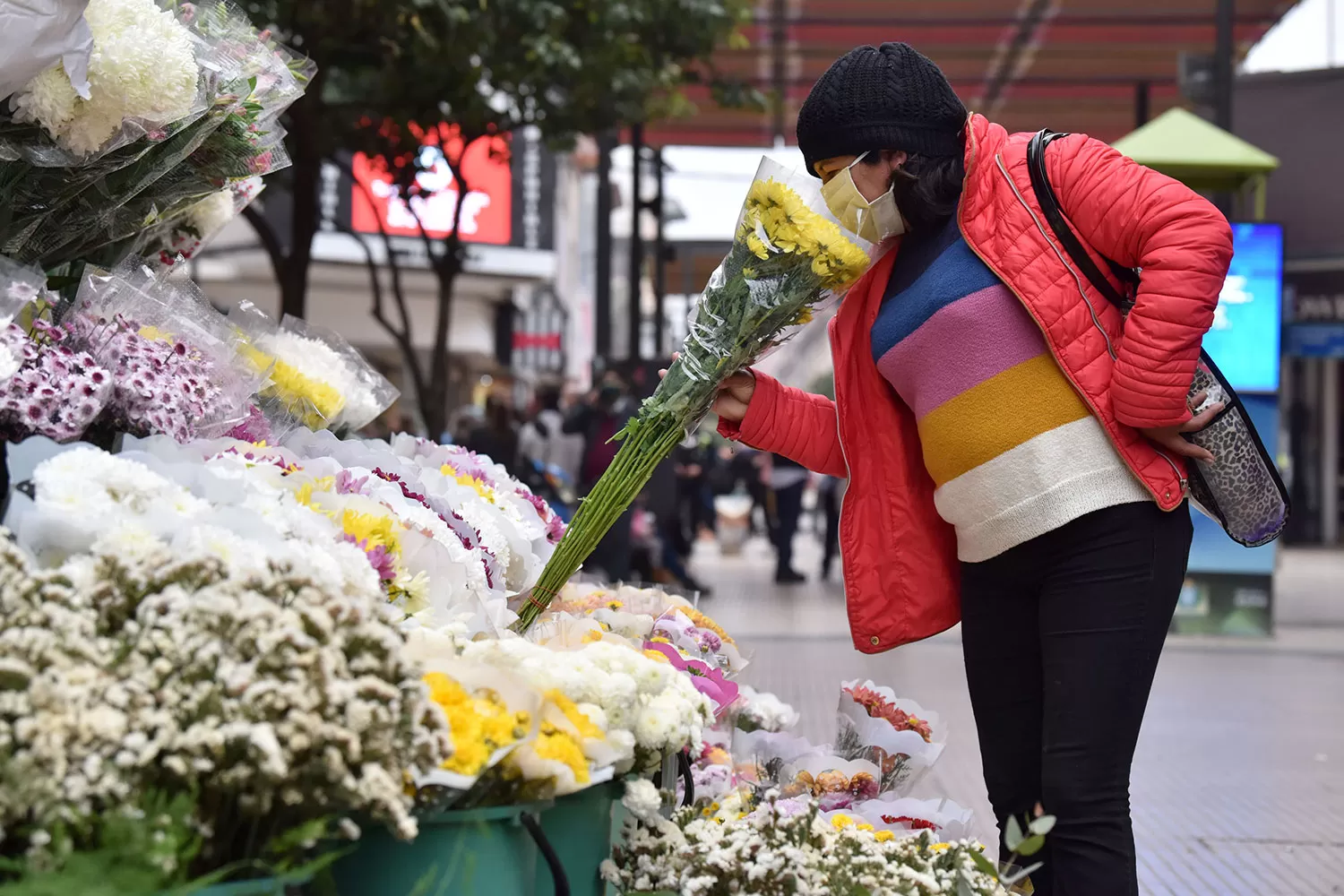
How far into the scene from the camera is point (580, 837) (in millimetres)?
2133

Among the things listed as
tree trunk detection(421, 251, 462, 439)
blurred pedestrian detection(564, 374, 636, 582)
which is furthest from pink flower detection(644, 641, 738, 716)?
blurred pedestrian detection(564, 374, 636, 582)

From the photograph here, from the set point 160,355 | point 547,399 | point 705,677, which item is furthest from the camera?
point 547,399

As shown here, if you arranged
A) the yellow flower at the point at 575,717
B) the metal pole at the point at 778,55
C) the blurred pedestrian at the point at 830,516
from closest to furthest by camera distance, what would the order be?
1. the yellow flower at the point at 575,717
2. the metal pole at the point at 778,55
3. the blurred pedestrian at the point at 830,516

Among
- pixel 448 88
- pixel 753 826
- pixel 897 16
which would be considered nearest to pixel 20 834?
pixel 753 826

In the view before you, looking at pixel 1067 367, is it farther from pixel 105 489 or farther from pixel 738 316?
pixel 105 489

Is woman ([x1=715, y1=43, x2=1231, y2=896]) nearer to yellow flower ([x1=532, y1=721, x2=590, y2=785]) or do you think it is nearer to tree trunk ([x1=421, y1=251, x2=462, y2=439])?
yellow flower ([x1=532, y1=721, x2=590, y2=785])

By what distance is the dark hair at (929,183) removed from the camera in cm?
277

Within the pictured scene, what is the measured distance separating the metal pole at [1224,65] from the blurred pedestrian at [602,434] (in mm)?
4739

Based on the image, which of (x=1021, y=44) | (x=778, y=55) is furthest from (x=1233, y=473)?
(x=778, y=55)

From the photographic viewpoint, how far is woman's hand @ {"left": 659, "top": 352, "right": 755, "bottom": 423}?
122 inches

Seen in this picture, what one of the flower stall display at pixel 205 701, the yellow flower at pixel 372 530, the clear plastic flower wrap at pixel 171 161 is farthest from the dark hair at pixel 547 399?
the flower stall display at pixel 205 701

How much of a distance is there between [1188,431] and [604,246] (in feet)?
35.3

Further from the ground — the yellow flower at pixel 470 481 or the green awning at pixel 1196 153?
the green awning at pixel 1196 153

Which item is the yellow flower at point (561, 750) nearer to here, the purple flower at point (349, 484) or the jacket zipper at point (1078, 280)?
the purple flower at point (349, 484)
